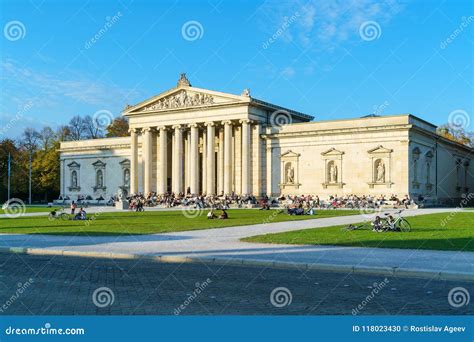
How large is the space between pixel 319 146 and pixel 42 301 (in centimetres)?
6053

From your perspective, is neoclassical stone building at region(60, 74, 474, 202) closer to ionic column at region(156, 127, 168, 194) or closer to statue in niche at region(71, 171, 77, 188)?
ionic column at region(156, 127, 168, 194)

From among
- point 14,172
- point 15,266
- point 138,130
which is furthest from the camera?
point 14,172

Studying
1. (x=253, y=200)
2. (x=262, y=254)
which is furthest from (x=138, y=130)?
(x=262, y=254)

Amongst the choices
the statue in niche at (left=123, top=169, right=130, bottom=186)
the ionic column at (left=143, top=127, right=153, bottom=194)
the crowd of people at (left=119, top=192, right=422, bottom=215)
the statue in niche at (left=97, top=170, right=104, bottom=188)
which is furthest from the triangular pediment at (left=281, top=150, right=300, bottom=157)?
the statue in niche at (left=97, top=170, right=104, bottom=188)

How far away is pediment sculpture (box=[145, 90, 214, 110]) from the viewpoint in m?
75.8

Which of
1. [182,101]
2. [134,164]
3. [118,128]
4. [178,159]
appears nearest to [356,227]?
[178,159]

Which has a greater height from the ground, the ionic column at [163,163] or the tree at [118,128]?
the tree at [118,128]

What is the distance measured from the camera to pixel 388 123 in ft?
212

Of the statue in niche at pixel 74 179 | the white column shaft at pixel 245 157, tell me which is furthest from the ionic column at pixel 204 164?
the statue in niche at pixel 74 179

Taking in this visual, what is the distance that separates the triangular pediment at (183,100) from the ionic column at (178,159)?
339 cm

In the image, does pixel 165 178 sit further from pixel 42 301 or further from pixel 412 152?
pixel 42 301

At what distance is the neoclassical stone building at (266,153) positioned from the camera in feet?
214

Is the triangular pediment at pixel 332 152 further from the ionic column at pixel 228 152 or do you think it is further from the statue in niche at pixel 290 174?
the ionic column at pixel 228 152

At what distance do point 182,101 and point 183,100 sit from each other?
0.23 m
